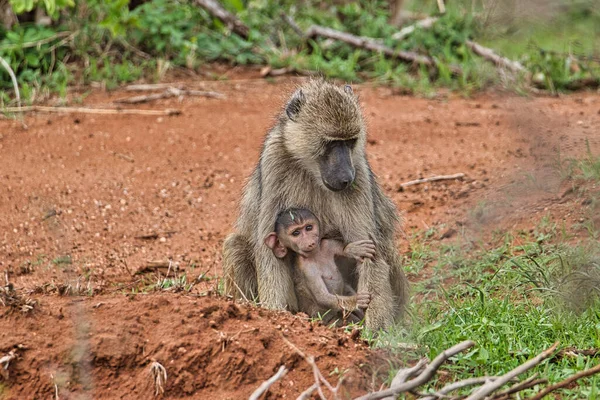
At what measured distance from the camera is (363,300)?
18.1 ft

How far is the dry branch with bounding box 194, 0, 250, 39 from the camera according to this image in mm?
11053

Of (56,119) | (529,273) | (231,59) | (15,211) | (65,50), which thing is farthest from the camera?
(231,59)

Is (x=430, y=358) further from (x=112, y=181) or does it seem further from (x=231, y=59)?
(x=231, y=59)

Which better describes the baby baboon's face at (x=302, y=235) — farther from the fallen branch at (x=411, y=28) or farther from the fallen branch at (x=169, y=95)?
the fallen branch at (x=411, y=28)

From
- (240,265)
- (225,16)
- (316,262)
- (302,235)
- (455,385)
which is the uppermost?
(225,16)

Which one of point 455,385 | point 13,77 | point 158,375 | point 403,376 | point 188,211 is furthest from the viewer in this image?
point 13,77

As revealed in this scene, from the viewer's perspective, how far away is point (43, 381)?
436cm

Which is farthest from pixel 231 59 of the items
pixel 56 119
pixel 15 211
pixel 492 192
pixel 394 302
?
pixel 394 302

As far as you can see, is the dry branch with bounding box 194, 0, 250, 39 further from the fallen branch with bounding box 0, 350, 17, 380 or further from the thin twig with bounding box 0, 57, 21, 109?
the fallen branch with bounding box 0, 350, 17, 380

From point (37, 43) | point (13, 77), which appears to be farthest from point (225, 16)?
point (13, 77)

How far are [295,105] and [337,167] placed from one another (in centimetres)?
57

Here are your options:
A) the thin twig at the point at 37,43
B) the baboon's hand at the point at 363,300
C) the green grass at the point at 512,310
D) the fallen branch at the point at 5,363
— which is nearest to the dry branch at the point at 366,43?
the thin twig at the point at 37,43

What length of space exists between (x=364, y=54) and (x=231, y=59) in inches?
66.1

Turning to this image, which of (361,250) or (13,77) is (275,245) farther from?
(13,77)
